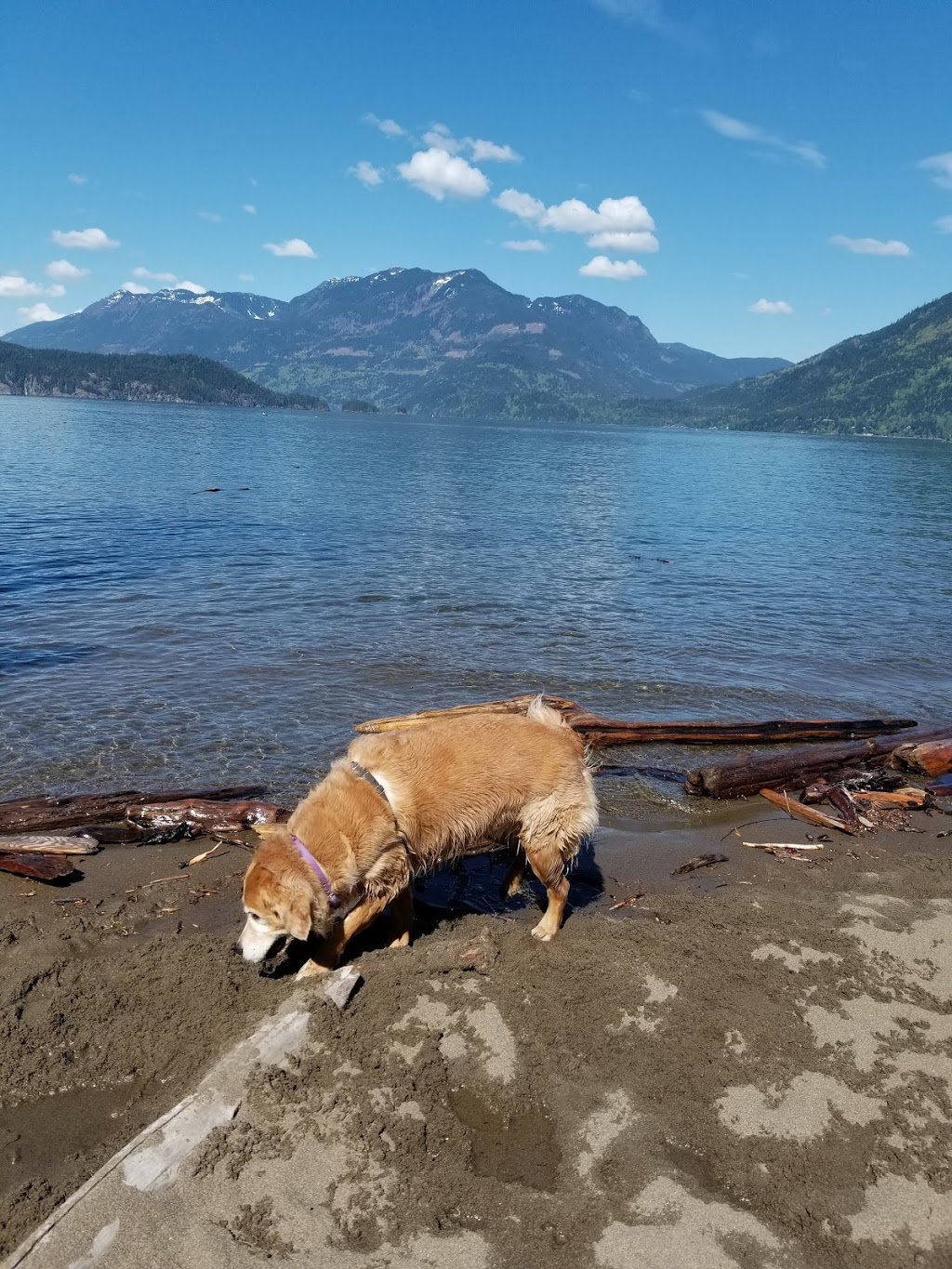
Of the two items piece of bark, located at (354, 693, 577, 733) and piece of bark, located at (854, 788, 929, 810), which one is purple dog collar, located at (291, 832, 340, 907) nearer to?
piece of bark, located at (354, 693, 577, 733)

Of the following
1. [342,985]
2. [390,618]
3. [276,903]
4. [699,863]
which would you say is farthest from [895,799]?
[390,618]

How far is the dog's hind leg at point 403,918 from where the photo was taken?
665 centimetres

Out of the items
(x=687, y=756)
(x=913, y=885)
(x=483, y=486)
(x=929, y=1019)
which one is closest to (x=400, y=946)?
(x=929, y=1019)

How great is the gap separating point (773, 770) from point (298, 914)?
7.44 m

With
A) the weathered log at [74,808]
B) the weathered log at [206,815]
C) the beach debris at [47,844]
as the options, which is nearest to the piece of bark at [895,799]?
the weathered log at [206,815]

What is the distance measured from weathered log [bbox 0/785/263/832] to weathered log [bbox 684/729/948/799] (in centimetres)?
655

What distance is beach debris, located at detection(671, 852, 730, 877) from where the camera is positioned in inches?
333

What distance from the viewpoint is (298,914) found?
5.71 meters

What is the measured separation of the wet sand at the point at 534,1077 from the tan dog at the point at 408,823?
0.49m

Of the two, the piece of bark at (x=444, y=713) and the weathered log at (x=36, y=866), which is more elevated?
the piece of bark at (x=444, y=713)

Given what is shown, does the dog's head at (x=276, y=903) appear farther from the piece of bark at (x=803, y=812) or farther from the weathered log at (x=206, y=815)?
the piece of bark at (x=803, y=812)

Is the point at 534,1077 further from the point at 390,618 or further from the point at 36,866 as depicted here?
the point at 390,618

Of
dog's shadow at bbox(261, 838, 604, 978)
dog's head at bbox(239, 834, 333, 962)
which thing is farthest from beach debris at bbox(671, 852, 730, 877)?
dog's head at bbox(239, 834, 333, 962)

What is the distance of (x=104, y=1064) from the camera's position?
5277mm
